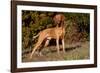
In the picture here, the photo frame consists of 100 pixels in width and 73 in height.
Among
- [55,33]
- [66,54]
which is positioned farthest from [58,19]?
[66,54]

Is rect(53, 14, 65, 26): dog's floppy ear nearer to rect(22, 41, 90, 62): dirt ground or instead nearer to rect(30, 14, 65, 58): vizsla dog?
rect(30, 14, 65, 58): vizsla dog

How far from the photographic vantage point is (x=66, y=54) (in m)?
2.16

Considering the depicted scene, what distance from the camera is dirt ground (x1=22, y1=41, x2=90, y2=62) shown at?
2047mm

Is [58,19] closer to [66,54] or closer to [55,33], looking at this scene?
[55,33]

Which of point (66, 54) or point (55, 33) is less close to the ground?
point (55, 33)

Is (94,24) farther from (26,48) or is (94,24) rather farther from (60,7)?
(26,48)

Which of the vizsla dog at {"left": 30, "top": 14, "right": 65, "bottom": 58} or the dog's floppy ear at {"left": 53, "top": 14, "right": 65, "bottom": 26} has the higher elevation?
the dog's floppy ear at {"left": 53, "top": 14, "right": 65, "bottom": 26}

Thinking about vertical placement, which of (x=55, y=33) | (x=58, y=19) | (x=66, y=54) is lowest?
(x=66, y=54)

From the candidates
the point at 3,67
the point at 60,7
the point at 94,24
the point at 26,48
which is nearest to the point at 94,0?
the point at 94,24

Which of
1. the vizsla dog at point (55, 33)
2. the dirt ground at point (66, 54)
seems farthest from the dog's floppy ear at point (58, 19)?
the dirt ground at point (66, 54)

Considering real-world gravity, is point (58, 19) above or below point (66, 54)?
above

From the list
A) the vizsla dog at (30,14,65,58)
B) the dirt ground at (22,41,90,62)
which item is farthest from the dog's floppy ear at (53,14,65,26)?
the dirt ground at (22,41,90,62)

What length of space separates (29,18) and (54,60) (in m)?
0.49

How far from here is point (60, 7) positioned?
2.11 meters
